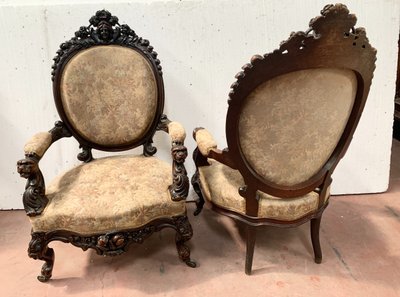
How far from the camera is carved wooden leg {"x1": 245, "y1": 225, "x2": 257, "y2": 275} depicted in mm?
1657

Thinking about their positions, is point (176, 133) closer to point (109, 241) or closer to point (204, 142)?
point (204, 142)

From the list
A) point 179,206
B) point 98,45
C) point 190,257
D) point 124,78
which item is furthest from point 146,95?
point 190,257

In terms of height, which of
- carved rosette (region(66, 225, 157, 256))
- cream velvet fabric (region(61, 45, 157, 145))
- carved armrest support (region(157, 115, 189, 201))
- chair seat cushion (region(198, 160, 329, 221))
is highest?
cream velvet fabric (region(61, 45, 157, 145))

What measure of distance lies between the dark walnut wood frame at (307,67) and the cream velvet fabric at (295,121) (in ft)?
0.10

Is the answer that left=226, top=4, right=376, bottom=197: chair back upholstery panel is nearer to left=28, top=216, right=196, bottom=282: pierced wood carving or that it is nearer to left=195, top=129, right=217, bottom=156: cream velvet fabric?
left=195, top=129, right=217, bottom=156: cream velvet fabric

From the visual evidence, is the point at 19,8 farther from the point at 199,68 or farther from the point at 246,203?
the point at 246,203

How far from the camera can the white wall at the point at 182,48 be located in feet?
6.70

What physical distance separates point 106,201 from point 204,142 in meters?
0.51

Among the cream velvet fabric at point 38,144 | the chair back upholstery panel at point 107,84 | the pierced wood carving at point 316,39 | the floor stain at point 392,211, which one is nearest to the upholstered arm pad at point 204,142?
the chair back upholstery panel at point 107,84

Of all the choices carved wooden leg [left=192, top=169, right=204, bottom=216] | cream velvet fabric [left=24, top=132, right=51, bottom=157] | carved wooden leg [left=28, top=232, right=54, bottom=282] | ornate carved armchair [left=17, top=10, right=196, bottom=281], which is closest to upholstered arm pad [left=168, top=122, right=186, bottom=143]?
ornate carved armchair [left=17, top=10, right=196, bottom=281]

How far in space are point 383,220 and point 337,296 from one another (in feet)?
2.63

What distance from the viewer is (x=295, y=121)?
1396mm

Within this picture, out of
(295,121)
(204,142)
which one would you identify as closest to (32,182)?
(204,142)

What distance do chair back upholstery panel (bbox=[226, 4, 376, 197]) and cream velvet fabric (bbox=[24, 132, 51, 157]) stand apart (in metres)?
0.86
